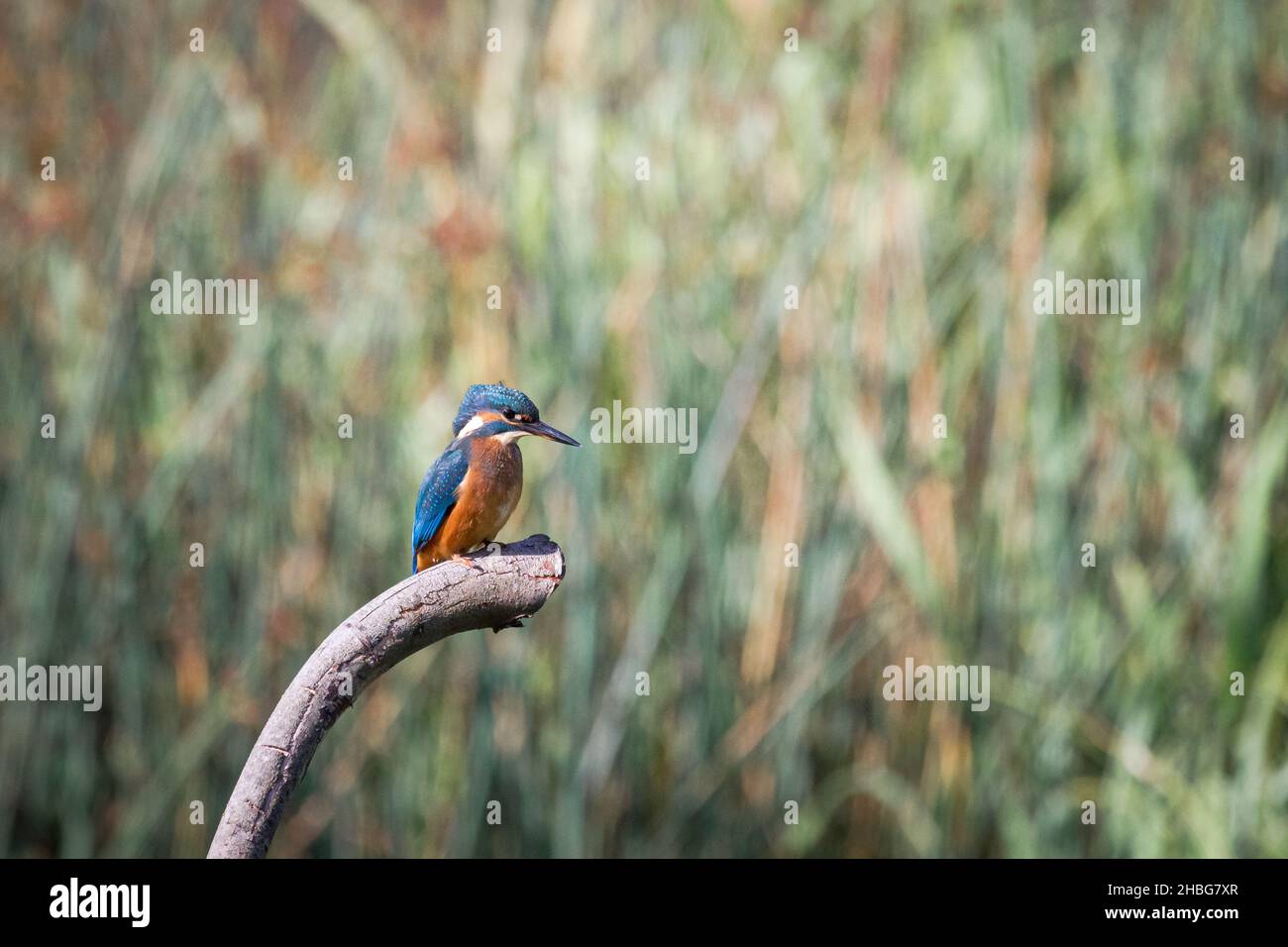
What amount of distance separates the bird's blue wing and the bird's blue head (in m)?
0.04

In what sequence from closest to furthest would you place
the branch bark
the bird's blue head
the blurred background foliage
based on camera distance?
the branch bark
the bird's blue head
the blurred background foliage

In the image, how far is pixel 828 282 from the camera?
9.30ft

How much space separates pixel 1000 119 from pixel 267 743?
2.28 m

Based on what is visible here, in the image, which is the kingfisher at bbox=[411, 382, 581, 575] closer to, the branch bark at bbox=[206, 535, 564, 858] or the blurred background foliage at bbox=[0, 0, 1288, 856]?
the branch bark at bbox=[206, 535, 564, 858]

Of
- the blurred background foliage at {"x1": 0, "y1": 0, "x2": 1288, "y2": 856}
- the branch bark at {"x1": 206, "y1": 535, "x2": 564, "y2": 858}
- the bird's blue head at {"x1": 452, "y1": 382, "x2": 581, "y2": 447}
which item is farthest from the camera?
the blurred background foliage at {"x1": 0, "y1": 0, "x2": 1288, "y2": 856}

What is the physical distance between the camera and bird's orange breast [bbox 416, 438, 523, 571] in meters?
1.86

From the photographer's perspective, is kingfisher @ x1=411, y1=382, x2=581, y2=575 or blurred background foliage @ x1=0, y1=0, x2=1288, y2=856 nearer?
kingfisher @ x1=411, y1=382, x2=581, y2=575

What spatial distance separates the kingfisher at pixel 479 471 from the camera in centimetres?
185

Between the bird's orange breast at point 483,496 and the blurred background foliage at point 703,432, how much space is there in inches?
32.0

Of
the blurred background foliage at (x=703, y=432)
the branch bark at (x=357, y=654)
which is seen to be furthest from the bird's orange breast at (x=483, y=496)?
the blurred background foliage at (x=703, y=432)

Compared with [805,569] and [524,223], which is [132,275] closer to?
[524,223]

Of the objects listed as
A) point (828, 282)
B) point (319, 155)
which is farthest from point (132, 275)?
point (828, 282)

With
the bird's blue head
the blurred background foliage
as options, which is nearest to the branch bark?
the bird's blue head

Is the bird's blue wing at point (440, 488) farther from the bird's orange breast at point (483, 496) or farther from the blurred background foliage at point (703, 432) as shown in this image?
the blurred background foliage at point (703, 432)
